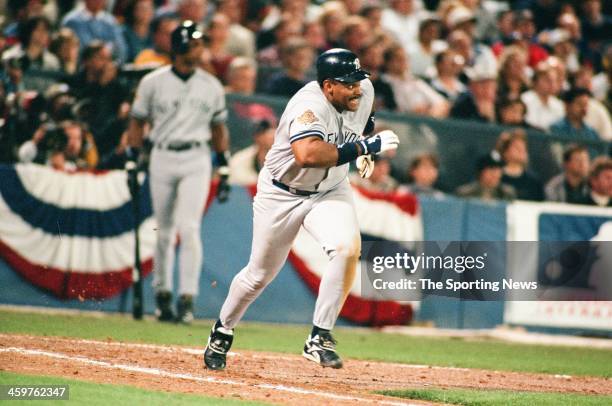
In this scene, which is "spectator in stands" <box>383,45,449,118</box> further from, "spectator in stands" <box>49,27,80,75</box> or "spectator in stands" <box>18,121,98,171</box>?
"spectator in stands" <box>18,121,98,171</box>

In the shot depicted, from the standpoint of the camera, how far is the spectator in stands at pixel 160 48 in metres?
11.3

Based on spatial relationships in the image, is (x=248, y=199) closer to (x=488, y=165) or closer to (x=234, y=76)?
(x=234, y=76)

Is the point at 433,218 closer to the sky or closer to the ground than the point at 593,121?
closer to the ground

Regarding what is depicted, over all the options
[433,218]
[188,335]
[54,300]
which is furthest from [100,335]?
[433,218]

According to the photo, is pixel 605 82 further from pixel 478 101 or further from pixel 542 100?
pixel 478 101

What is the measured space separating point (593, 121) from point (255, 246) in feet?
29.1

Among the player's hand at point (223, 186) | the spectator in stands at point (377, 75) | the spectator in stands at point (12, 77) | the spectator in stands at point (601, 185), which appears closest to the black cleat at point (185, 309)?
the player's hand at point (223, 186)

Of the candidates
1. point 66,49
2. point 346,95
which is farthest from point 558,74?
point 346,95

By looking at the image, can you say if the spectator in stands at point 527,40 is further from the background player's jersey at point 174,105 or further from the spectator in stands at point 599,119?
the background player's jersey at point 174,105

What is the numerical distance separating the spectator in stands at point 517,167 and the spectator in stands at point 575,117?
176 cm

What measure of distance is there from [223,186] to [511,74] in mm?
5417

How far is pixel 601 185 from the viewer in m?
11.7

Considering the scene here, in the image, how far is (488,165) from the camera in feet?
38.0

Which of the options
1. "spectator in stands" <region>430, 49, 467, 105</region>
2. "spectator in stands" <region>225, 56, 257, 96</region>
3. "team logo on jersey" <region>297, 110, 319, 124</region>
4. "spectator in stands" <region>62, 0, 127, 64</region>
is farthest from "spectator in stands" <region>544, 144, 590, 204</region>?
"team logo on jersey" <region>297, 110, 319, 124</region>
